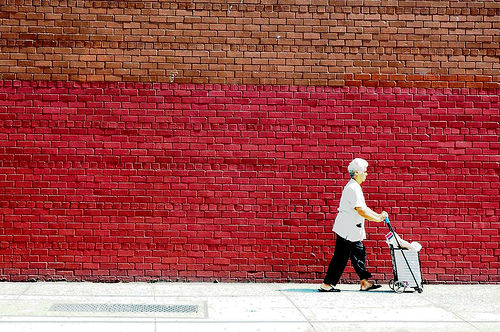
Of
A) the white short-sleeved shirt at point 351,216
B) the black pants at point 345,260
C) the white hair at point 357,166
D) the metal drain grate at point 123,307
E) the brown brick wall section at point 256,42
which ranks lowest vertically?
the metal drain grate at point 123,307

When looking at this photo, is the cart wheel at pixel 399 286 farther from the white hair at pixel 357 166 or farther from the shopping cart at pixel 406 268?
the white hair at pixel 357 166

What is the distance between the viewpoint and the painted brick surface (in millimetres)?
8594

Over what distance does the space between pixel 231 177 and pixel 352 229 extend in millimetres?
1812

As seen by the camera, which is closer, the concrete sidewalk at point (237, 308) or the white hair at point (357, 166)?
the concrete sidewalk at point (237, 308)

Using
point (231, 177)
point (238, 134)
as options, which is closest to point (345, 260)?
point (231, 177)

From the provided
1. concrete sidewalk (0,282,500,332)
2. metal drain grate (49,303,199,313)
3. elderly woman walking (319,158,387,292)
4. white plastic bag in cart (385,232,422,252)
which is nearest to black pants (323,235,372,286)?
elderly woman walking (319,158,387,292)

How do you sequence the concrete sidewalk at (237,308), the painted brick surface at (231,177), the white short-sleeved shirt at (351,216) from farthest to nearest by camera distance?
the painted brick surface at (231,177) < the white short-sleeved shirt at (351,216) < the concrete sidewalk at (237,308)

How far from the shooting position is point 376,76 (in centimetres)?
885

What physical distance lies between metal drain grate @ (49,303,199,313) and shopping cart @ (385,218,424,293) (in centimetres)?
266

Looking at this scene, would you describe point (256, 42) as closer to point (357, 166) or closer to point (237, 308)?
point (357, 166)

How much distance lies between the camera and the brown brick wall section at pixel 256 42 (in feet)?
28.5

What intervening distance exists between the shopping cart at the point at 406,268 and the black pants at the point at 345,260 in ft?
1.16

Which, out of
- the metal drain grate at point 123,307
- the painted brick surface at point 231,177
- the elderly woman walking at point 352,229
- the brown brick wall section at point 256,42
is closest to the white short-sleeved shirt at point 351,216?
the elderly woman walking at point 352,229

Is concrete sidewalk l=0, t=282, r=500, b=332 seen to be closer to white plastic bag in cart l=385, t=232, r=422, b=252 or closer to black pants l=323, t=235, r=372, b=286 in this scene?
black pants l=323, t=235, r=372, b=286
